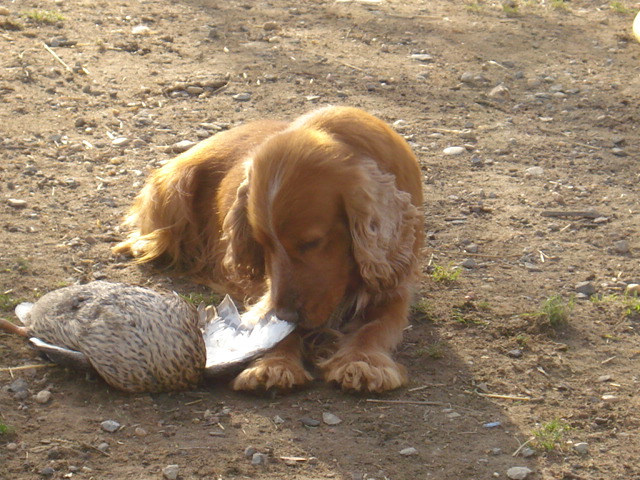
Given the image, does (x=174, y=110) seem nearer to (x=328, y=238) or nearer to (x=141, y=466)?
(x=328, y=238)

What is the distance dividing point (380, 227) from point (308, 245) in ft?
1.21

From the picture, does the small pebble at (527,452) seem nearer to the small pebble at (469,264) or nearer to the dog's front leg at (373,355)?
the dog's front leg at (373,355)

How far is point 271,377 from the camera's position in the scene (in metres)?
4.07

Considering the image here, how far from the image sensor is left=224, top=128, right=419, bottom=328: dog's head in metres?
4.18

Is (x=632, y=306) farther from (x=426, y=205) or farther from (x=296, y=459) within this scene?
(x=296, y=459)

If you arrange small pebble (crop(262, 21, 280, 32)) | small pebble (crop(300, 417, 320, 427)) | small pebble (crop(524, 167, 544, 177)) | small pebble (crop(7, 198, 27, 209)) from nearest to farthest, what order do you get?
small pebble (crop(300, 417, 320, 427)) → small pebble (crop(7, 198, 27, 209)) → small pebble (crop(524, 167, 544, 177)) → small pebble (crop(262, 21, 280, 32))

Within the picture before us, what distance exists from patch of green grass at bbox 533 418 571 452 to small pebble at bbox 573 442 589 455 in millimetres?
58

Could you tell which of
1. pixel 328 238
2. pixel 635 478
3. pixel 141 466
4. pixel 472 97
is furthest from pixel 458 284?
pixel 472 97

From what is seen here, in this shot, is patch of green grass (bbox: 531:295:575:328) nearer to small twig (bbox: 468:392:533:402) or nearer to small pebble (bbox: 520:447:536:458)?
small twig (bbox: 468:392:533:402)

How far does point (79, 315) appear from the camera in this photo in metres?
4.02

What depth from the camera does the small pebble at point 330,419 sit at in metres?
3.84

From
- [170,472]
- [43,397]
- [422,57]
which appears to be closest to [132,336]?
[43,397]

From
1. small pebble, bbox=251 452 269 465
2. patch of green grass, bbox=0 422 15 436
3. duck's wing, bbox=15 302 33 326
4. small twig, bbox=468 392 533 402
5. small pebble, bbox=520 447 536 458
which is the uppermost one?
duck's wing, bbox=15 302 33 326

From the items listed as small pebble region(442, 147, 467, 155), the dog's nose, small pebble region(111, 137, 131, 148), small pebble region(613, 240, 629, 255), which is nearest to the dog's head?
the dog's nose
